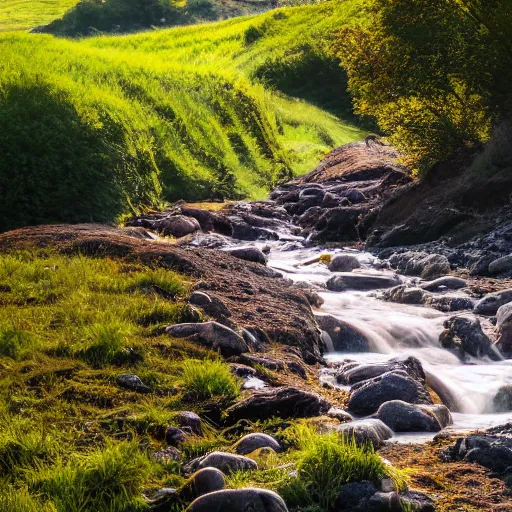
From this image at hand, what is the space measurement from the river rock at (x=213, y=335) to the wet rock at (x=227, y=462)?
2.83 meters

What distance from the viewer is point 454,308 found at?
46.9ft

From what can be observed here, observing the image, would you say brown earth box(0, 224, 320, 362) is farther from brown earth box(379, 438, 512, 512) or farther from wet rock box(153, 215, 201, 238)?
wet rock box(153, 215, 201, 238)

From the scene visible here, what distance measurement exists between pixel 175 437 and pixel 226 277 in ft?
18.8

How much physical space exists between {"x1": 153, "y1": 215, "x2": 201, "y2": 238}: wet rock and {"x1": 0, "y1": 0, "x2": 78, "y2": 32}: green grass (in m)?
68.0

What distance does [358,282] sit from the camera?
52.6ft

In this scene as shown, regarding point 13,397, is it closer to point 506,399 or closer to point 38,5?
point 506,399

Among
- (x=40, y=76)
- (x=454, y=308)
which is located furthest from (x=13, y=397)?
(x=40, y=76)

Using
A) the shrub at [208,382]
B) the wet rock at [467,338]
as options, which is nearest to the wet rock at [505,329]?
the wet rock at [467,338]

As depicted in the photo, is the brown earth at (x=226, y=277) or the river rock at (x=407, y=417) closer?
the river rock at (x=407, y=417)

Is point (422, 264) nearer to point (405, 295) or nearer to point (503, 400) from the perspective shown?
point (405, 295)

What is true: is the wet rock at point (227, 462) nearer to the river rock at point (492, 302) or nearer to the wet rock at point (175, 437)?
the wet rock at point (175, 437)

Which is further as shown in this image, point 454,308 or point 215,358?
point 454,308

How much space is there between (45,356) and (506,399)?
5.08m

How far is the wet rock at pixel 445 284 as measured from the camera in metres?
15.9
